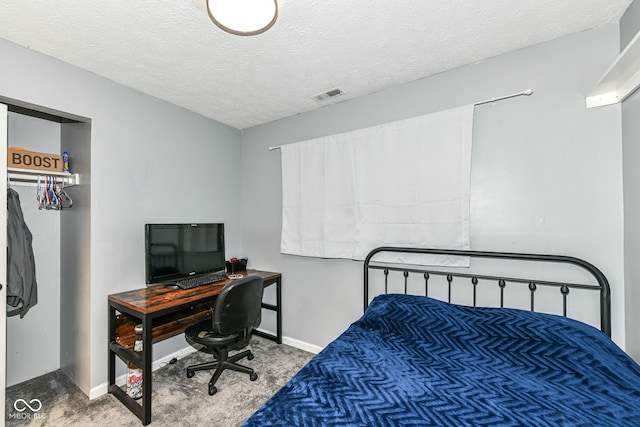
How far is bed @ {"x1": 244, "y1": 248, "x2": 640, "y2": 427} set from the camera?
3.13ft

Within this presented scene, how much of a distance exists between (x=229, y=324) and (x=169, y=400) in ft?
2.27

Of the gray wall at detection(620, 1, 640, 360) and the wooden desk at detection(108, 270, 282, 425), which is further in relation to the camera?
the wooden desk at detection(108, 270, 282, 425)

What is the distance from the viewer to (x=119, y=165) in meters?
2.21

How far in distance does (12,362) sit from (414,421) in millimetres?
2948

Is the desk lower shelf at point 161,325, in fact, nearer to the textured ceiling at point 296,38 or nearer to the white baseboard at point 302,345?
the white baseboard at point 302,345

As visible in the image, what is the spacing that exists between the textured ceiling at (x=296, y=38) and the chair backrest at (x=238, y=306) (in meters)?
1.59

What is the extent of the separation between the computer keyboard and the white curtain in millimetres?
701

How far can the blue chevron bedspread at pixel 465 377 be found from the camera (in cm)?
95

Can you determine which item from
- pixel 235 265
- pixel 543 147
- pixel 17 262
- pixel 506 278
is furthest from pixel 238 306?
pixel 543 147

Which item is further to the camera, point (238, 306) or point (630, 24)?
point (238, 306)

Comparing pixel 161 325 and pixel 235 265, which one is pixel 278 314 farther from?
pixel 161 325
